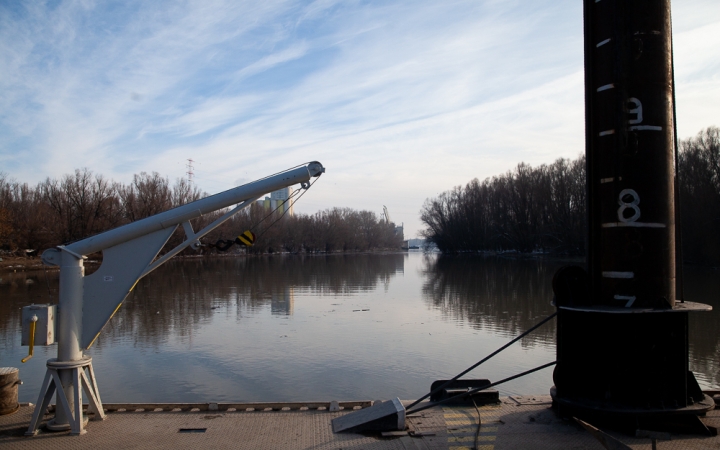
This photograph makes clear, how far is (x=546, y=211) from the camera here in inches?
3462

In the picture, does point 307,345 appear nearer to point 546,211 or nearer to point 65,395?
point 65,395

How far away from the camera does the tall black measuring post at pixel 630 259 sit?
21.8ft

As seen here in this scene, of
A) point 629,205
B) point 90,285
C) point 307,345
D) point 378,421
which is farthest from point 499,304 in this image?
point 90,285

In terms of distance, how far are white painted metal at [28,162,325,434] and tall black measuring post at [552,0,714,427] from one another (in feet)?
16.9

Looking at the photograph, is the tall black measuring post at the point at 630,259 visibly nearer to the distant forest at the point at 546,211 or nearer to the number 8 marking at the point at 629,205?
the number 8 marking at the point at 629,205

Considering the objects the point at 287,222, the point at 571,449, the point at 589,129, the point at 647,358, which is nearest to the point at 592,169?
the point at 589,129

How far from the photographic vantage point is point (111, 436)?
6398 millimetres

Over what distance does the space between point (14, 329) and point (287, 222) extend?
110m

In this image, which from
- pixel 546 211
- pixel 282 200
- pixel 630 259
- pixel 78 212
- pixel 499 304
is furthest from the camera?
pixel 546 211

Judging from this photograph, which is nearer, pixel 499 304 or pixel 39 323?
pixel 39 323

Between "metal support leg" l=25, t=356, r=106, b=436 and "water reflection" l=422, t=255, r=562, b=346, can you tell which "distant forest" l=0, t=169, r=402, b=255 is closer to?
"water reflection" l=422, t=255, r=562, b=346

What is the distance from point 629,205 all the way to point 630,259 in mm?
686

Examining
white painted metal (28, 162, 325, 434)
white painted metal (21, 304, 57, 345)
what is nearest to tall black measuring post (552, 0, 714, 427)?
white painted metal (28, 162, 325, 434)

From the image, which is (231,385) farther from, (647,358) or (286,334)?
(647,358)
